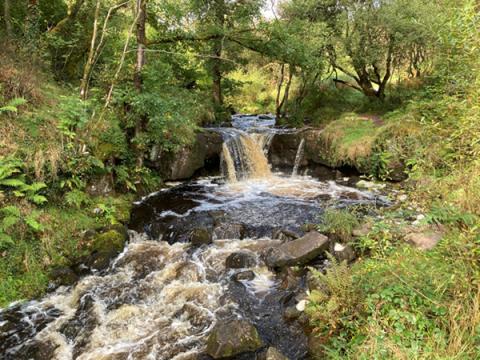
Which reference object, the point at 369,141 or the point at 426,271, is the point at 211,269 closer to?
the point at 426,271

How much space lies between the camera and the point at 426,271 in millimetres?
3492

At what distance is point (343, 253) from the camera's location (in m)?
5.99

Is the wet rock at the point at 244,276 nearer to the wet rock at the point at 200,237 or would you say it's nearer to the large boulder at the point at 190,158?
the wet rock at the point at 200,237

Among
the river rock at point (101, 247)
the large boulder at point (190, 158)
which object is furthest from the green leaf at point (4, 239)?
the large boulder at point (190, 158)

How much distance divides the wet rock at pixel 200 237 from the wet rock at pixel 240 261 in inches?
38.7

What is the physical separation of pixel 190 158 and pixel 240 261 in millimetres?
5899

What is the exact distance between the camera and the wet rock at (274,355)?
12.6ft

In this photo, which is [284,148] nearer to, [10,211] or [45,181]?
[45,181]

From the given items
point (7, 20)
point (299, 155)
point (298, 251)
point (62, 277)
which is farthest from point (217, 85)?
point (62, 277)

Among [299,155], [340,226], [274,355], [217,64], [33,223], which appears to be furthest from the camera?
[217,64]

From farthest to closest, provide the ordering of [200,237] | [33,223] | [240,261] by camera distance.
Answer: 1. [200,237]
2. [240,261]
3. [33,223]

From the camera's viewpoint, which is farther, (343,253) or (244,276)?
(343,253)

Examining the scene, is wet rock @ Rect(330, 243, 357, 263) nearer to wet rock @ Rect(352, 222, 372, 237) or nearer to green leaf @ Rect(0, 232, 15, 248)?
wet rock @ Rect(352, 222, 372, 237)

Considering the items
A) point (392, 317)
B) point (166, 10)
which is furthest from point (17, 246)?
point (166, 10)
